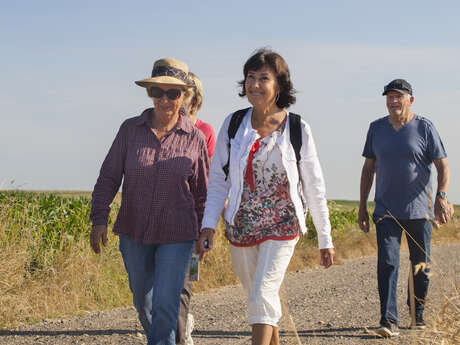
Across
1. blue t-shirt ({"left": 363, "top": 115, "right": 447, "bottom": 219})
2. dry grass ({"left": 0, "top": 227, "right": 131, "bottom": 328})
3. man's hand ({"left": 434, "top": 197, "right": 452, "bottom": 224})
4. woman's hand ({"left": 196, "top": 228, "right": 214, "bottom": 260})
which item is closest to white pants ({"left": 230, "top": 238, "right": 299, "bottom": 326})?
woman's hand ({"left": 196, "top": 228, "right": 214, "bottom": 260})

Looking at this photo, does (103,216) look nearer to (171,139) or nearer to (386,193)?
(171,139)

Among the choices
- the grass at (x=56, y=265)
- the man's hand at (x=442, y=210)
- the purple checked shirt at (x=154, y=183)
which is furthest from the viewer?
the grass at (x=56, y=265)

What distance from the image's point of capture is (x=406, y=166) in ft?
24.0

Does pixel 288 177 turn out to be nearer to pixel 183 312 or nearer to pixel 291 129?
pixel 291 129

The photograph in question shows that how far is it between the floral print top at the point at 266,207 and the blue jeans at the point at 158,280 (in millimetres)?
525

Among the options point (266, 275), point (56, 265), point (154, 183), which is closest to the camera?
point (266, 275)

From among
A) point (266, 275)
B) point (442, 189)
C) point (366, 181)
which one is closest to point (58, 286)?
point (366, 181)

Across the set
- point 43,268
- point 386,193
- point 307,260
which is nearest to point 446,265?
point 307,260

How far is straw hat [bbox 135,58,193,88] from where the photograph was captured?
5119 millimetres

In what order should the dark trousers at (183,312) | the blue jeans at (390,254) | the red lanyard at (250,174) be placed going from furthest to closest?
1. the blue jeans at (390,254)
2. the dark trousers at (183,312)
3. the red lanyard at (250,174)

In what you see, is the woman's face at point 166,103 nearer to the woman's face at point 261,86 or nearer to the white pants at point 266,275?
the woman's face at point 261,86

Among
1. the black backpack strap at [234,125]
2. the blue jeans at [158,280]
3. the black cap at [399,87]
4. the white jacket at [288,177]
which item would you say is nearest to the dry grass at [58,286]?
the blue jeans at [158,280]

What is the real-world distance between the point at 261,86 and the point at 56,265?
556 cm

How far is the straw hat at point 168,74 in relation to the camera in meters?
5.12
